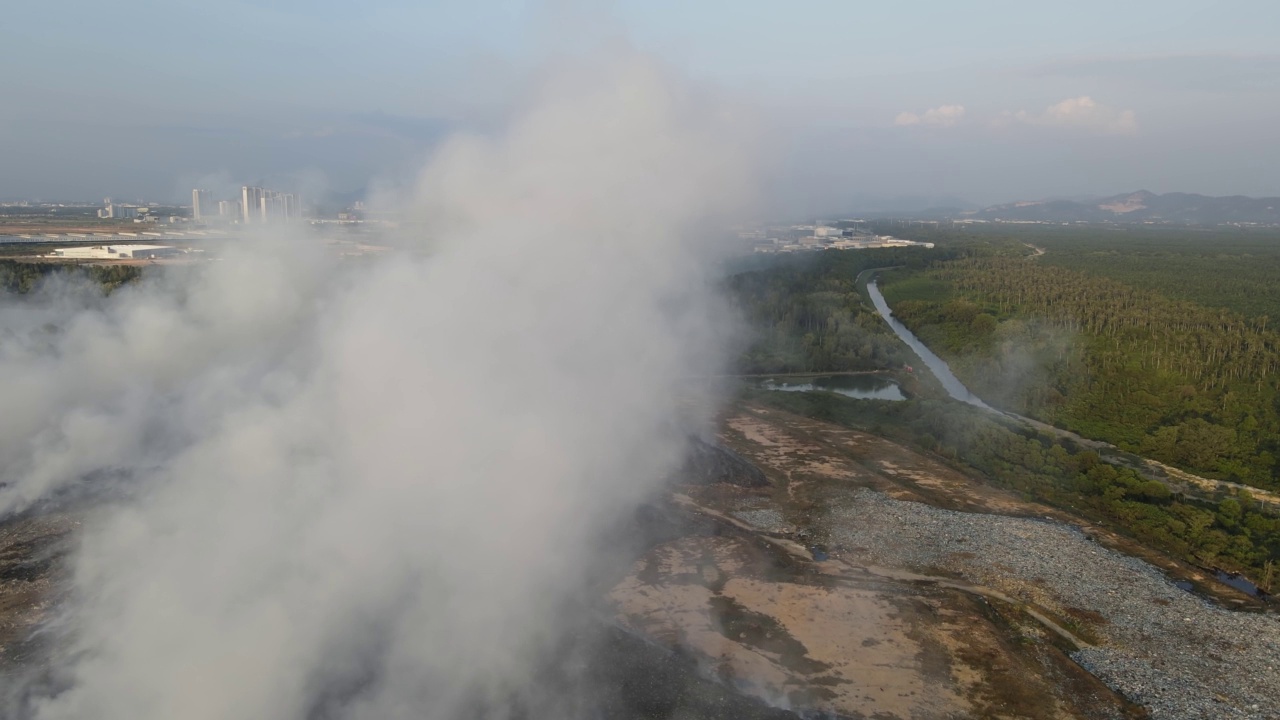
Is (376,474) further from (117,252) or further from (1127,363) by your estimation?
(117,252)

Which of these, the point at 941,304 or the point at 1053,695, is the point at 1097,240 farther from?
the point at 1053,695

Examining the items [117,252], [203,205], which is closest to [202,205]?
[203,205]

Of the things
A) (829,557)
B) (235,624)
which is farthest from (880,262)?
(235,624)

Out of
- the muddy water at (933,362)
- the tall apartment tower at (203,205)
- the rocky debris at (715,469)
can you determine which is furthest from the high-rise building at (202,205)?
the muddy water at (933,362)

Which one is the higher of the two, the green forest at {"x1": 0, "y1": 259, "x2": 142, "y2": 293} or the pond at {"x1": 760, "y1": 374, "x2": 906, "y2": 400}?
the green forest at {"x1": 0, "y1": 259, "x2": 142, "y2": 293}

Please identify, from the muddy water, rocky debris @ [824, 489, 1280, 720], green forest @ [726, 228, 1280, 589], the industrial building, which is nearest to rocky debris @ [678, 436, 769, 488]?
rocky debris @ [824, 489, 1280, 720]

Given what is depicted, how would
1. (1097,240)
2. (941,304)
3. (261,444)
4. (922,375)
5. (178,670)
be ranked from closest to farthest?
(178,670) < (261,444) < (922,375) < (941,304) < (1097,240)

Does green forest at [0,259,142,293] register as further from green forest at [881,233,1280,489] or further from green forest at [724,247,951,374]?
green forest at [881,233,1280,489]
